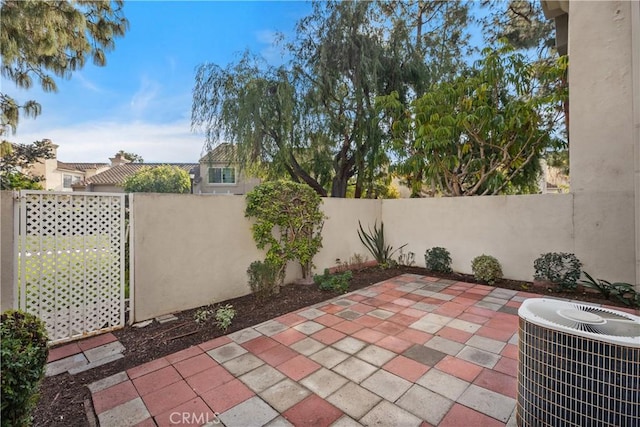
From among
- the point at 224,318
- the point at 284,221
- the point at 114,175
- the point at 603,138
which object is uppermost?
the point at 114,175

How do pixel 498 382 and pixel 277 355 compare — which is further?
pixel 277 355

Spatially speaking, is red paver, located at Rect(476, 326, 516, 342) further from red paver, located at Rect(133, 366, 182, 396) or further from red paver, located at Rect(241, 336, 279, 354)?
red paver, located at Rect(133, 366, 182, 396)

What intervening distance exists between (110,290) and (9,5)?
5.99m

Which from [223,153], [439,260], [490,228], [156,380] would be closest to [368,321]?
[156,380]

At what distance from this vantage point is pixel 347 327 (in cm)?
378

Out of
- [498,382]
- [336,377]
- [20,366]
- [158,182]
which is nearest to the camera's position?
[20,366]

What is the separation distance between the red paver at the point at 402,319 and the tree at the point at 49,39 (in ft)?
27.8

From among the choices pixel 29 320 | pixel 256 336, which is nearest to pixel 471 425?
pixel 256 336

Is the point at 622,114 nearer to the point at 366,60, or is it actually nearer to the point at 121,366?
the point at 366,60

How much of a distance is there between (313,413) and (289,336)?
139 cm

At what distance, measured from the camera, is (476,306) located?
454 cm

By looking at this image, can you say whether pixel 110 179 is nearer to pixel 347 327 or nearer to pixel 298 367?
pixel 347 327

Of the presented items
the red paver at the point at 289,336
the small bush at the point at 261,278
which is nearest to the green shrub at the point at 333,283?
the small bush at the point at 261,278

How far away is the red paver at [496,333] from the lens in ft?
11.3
